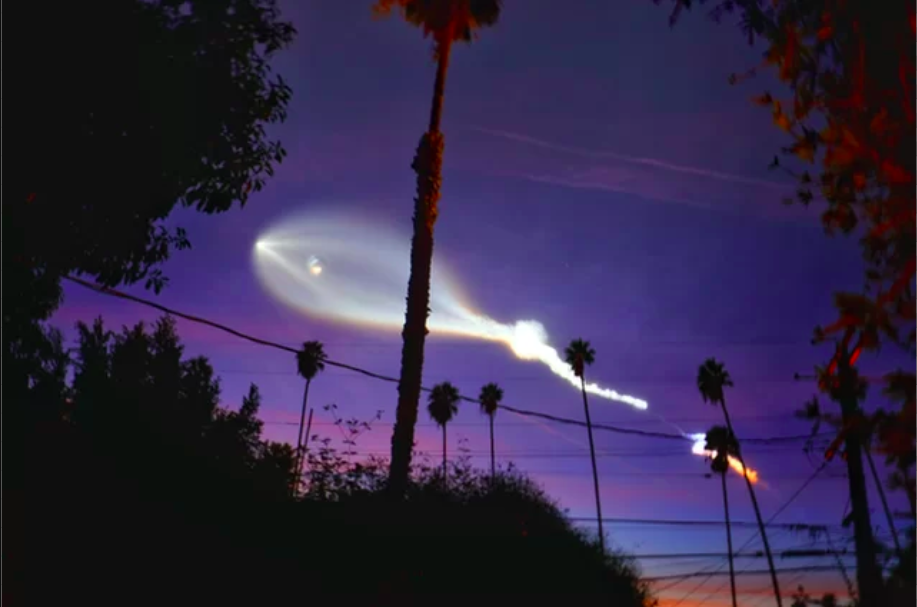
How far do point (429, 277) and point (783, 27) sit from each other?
13.7 metres

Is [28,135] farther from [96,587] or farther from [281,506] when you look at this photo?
[281,506]

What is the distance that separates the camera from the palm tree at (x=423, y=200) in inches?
697

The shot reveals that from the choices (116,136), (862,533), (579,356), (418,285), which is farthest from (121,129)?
(579,356)

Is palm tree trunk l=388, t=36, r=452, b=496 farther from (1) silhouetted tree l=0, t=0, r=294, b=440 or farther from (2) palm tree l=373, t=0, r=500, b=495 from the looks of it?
(1) silhouetted tree l=0, t=0, r=294, b=440

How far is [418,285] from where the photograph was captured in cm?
1861

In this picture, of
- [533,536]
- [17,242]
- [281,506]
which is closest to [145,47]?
[17,242]

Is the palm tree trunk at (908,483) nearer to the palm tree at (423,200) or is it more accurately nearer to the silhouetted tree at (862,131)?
the silhouetted tree at (862,131)

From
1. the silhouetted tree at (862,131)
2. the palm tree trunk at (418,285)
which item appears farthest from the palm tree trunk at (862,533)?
the palm tree trunk at (418,285)

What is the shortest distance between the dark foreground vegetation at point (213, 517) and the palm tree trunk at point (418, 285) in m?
1.26

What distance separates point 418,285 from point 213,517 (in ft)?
23.1

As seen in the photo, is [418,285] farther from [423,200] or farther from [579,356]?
[579,356]

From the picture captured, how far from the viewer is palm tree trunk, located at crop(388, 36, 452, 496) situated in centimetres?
1764

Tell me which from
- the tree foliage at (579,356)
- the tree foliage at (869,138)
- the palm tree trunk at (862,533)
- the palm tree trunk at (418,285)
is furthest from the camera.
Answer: the tree foliage at (579,356)

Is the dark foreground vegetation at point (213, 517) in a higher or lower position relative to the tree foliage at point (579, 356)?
lower
